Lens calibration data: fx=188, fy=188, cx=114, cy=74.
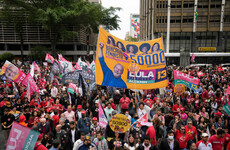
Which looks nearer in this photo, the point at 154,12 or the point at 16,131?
the point at 16,131

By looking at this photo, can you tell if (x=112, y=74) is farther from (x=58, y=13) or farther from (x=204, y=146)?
(x=58, y=13)

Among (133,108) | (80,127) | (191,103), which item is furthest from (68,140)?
(191,103)

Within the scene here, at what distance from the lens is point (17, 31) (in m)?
36.6

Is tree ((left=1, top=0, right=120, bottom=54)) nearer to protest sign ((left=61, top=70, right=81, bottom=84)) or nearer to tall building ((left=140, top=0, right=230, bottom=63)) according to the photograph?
tall building ((left=140, top=0, right=230, bottom=63))

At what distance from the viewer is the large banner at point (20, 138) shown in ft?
13.9

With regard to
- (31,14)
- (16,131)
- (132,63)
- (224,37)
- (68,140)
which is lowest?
(68,140)

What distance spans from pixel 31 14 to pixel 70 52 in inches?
473

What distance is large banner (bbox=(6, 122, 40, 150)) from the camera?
4246 mm

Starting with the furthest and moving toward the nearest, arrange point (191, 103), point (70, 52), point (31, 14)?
point (70, 52)
point (31, 14)
point (191, 103)

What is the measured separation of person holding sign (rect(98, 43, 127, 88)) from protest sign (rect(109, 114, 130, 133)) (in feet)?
5.06

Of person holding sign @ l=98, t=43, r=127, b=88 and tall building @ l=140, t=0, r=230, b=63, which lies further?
tall building @ l=140, t=0, r=230, b=63

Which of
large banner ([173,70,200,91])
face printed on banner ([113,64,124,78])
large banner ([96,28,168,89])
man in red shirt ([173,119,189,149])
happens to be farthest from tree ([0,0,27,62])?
man in red shirt ([173,119,189,149])

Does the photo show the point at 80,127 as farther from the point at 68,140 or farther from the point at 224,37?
the point at 224,37

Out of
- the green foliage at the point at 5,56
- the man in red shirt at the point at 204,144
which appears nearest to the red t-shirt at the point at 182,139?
the man in red shirt at the point at 204,144
